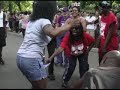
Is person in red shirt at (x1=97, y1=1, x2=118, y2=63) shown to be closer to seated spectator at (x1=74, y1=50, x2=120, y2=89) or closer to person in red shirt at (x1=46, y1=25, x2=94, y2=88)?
person in red shirt at (x1=46, y1=25, x2=94, y2=88)

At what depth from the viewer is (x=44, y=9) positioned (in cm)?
494

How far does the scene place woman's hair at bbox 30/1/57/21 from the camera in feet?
16.0

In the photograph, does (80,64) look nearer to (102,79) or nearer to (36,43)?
(36,43)

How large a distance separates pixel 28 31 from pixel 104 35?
237 centimetres

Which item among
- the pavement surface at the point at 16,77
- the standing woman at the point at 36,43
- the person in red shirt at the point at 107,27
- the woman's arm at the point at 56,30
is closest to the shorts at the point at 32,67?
the standing woman at the point at 36,43

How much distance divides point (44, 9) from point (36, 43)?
0.46 meters

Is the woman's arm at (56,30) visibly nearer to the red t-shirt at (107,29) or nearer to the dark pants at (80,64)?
the red t-shirt at (107,29)

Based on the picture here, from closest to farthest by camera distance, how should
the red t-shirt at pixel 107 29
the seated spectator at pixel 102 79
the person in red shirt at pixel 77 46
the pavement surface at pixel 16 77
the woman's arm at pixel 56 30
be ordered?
the seated spectator at pixel 102 79
the woman's arm at pixel 56 30
the red t-shirt at pixel 107 29
the person in red shirt at pixel 77 46
the pavement surface at pixel 16 77

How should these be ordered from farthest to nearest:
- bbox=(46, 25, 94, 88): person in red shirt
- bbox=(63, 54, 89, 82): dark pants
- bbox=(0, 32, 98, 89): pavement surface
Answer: bbox=(0, 32, 98, 89): pavement surface < bbox=(63, 54, 89, 82): dark pants < bbox=(46, 25, 94, 88): person in red shirt

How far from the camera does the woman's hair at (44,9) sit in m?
4.88

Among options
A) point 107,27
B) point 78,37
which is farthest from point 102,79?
point 78,37

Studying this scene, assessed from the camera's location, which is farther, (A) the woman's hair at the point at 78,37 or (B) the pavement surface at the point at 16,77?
(B) the pavement surface at the point at 16,77

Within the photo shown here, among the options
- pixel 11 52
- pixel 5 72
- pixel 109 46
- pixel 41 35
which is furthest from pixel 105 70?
pixel 11 52

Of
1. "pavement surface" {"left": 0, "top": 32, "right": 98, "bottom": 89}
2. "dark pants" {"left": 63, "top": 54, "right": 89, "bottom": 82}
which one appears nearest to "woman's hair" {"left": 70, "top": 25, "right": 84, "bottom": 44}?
"dark pants" {"left": 63, "top": 54, "right": 89, "bottom": 82}
